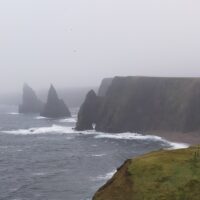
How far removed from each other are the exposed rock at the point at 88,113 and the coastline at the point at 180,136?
20.8 meters

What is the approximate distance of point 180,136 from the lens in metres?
119

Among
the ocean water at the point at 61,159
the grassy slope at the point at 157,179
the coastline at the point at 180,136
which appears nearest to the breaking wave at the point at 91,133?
the ocean water at the point at 61,159

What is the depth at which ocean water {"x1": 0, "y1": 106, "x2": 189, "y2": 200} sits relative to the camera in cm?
6438

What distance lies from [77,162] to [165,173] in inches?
2083

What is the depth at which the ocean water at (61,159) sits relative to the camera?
6438cm

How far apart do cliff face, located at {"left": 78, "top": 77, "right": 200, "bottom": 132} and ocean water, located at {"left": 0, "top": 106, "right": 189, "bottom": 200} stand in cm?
733

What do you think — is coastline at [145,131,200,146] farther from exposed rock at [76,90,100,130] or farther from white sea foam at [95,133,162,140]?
exposed rock at [76,90,100,130]

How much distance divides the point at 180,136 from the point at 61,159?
4119 centimetres

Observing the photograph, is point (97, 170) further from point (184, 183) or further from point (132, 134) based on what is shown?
point (132, 134)

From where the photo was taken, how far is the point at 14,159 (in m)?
90.8

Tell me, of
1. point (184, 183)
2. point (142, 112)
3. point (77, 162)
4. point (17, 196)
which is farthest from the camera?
point (142, 112)

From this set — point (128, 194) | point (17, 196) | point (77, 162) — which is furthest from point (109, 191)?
point (77, 162)

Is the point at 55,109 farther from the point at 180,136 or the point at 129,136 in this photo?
the point at 180,136

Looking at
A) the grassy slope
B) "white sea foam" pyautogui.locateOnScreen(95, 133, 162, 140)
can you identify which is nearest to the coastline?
"white sea foam" pyautogui.locateOnScreen(95, 133, 162, 140)
